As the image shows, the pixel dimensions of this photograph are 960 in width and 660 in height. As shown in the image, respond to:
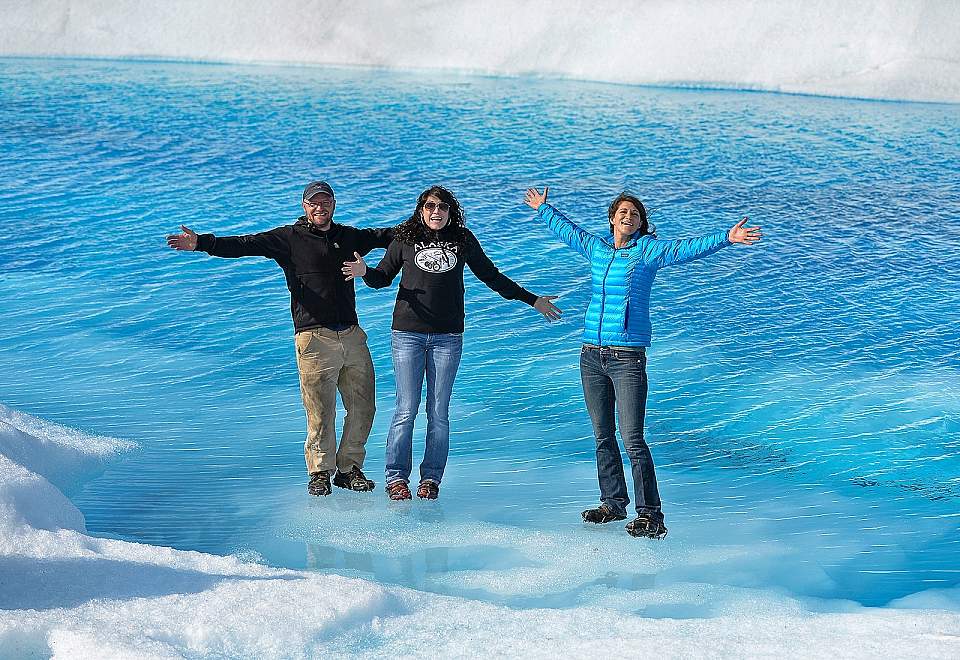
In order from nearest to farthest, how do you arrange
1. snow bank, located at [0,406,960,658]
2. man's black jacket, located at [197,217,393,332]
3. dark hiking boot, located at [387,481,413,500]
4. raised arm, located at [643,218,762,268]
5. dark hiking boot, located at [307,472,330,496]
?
snow bank, located at [0,406,960,658], raised arm, located at [643,218,762,268], man's black jacket, located at [197,217,393,332], dark hiking boot, located at [387,481,413,500], dark hiking boot, located at [307,472,330,496]

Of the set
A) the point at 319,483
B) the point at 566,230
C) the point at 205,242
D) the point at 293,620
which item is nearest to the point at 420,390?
the point at 319,483

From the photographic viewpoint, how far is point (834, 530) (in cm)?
555

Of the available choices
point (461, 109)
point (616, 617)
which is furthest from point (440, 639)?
point (461, 109)

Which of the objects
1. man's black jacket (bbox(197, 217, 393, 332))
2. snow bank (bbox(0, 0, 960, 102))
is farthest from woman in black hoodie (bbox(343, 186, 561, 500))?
snow bank (bbox(0, 0, 960, 102))

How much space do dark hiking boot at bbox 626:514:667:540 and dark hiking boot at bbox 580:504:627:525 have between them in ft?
0.50

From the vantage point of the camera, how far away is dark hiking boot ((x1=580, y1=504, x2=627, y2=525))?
5.22 meters

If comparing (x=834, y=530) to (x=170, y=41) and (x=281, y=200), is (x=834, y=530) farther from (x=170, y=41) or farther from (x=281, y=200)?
(x=170, y=41)

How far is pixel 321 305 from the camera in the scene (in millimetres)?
5207

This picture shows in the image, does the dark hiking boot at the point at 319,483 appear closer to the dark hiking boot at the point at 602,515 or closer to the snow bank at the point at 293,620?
the snow bank at the point at 293,620

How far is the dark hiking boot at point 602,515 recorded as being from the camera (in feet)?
17.1

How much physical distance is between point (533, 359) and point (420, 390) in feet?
10.6

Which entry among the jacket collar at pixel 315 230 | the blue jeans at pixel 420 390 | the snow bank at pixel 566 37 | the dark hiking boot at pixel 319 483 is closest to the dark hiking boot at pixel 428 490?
the blue jeans at pixel 420 390

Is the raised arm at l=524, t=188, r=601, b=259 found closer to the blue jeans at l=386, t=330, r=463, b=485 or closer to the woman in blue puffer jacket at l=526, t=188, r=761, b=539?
the woman in blue puffer jacket at l=526, t=188, r=761, b=539

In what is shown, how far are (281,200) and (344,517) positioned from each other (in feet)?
28.7
